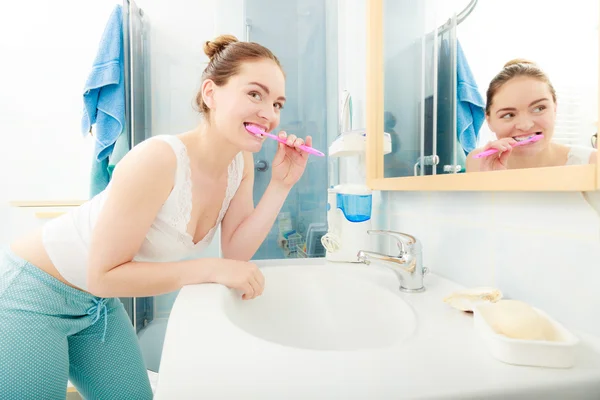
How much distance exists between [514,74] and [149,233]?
662 millimetres

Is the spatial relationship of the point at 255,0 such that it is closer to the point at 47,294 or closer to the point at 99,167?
the point at 99,167

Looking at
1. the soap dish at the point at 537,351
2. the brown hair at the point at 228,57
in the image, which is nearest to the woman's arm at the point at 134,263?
the brown hair at the point at 228,57

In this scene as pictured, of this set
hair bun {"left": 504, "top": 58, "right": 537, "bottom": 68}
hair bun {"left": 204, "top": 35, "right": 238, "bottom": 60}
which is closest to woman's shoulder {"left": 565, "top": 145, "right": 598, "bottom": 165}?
hair bun {"left": 504, "top": 58, "right": 537, "bottom": 68}

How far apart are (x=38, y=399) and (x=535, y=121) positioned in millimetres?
905

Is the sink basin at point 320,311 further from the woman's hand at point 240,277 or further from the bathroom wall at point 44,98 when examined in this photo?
the bathroom wall at point 44,98

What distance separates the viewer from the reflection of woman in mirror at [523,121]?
0.42 meters

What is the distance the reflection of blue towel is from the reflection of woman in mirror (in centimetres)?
2

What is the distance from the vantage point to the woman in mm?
604

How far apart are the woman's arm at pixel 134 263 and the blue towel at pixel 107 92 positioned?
0.92m

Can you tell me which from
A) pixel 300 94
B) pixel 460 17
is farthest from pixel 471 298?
pixel 300 94

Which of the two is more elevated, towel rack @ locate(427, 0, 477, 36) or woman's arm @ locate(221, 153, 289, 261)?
towel rack @ locate(427, 0, 477, 36)

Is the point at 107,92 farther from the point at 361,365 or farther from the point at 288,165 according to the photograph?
the point at 361,365

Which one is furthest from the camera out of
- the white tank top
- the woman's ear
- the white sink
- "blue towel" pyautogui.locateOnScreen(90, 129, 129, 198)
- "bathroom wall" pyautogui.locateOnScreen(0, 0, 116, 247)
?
"bathroom wall" pyautogui.locateOnScreen(0, 0, 116, 247)

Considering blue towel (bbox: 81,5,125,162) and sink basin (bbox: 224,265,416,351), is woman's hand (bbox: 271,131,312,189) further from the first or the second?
blue towel (bbox: 81,5,125,162)
